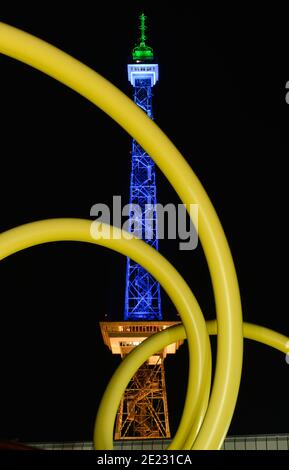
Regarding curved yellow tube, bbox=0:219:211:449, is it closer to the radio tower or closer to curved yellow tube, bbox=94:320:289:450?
curved yellow tube, bbox=94:320:289:450

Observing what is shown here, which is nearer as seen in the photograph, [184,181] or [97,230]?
[184,181]

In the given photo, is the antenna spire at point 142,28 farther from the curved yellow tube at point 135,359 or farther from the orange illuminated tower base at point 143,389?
the curved yellow tube at point 135,359

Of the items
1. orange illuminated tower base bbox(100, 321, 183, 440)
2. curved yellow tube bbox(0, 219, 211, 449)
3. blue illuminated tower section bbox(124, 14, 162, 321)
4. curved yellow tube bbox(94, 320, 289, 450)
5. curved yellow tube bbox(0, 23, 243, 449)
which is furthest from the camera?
blue illuminated tower section bbox(124, 14, 162, 321)

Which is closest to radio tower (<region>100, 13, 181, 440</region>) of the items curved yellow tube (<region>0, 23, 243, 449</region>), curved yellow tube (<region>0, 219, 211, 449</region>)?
curved yellow tube (<region>0, 219, 211, 449</region>)

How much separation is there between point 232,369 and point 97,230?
3524 mm

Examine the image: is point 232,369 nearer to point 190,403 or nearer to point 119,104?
point 190,403

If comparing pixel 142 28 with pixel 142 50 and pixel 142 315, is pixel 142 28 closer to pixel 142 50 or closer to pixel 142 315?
pixel 142 50

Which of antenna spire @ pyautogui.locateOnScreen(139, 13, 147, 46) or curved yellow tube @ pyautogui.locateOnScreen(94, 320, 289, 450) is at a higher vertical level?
antenna spire @ pyautogui.locateOnScreen(139, 13, 147, 46)

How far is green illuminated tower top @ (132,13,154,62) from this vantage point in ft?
165

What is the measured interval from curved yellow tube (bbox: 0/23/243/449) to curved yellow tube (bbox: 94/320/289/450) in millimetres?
2492

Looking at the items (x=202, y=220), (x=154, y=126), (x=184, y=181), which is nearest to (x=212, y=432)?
(x=202, y=220)

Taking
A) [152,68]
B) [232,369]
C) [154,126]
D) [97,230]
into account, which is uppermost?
[152,68]

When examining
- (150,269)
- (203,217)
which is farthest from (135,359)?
(203,217)

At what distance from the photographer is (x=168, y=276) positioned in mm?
11172
